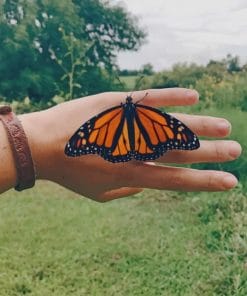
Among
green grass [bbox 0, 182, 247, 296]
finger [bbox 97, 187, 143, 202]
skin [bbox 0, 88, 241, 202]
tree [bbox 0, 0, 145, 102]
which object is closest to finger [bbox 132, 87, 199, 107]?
skin [bbox 0, 88, 241, 202]

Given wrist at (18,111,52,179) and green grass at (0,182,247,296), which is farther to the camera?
green grass at (0,182,247,296)

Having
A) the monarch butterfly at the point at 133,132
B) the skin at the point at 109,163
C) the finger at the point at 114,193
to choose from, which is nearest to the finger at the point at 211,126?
the skin at the point at 109,163

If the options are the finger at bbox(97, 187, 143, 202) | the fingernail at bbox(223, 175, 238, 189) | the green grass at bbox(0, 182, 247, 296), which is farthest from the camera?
the green grass at bbox(0, 182, 247, 296)

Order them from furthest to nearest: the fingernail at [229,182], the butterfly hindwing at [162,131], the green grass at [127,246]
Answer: the green grass at [127,246] → the fingernail at [229,182] → the butterfly hindwing at [162,131]

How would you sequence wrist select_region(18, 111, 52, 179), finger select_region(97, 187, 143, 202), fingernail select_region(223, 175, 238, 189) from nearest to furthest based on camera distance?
fingernail select_region(223, 175, 238, 189)
wrist select_region(18, 111, 52, 179)
finger select_region(97, 187, 143, 202)

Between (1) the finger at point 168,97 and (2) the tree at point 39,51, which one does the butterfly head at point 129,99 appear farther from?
(2) the tree at point 39,51

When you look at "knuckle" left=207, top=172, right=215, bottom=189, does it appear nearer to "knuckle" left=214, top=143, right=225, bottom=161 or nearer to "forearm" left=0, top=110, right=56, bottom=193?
"knuckle" left=214, top=143, right=225, bottom=161

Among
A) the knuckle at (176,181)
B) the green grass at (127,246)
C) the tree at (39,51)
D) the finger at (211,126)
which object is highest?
the finger at (211,126)

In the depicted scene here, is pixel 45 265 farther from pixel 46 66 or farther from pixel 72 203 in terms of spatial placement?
pixel 46 66

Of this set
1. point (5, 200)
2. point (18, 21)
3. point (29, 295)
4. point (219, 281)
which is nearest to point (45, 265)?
point (29, 295)
